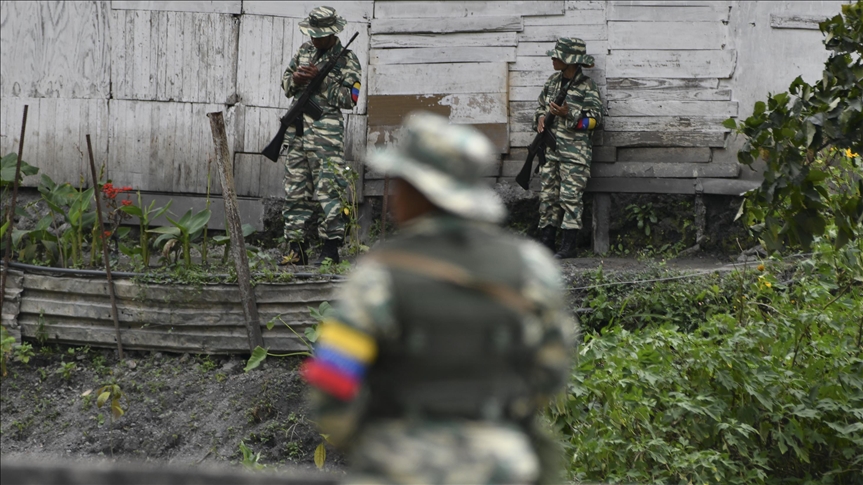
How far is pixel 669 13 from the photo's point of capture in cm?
852

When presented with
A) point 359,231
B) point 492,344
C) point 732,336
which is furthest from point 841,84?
point 359,231

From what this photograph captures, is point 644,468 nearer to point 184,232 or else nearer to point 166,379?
point 166,379

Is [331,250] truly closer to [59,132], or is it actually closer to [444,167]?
[59,132]

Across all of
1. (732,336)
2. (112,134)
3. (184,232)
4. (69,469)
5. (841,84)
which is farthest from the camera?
(112,134)

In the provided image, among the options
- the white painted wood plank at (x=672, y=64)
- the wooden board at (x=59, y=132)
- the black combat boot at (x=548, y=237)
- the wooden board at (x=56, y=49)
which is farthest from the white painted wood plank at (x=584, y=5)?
the wooden board at (x=59, y=132)

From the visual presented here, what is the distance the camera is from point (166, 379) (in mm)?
6230

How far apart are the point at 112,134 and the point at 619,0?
477 centimetres

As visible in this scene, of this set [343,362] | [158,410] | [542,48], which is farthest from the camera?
[542,48]

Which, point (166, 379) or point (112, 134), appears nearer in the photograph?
point (166, 379)

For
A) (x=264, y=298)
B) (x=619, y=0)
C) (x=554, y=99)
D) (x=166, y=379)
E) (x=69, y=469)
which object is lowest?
(x=166, y=379)

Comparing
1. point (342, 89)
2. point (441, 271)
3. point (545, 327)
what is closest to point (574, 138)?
point (342, 89)

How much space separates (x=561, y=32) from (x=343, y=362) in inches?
280

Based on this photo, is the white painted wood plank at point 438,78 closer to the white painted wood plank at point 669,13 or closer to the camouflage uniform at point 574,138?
the camouflage uniform at point 574,138

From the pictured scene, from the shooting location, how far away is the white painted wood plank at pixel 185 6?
28.8 ft
